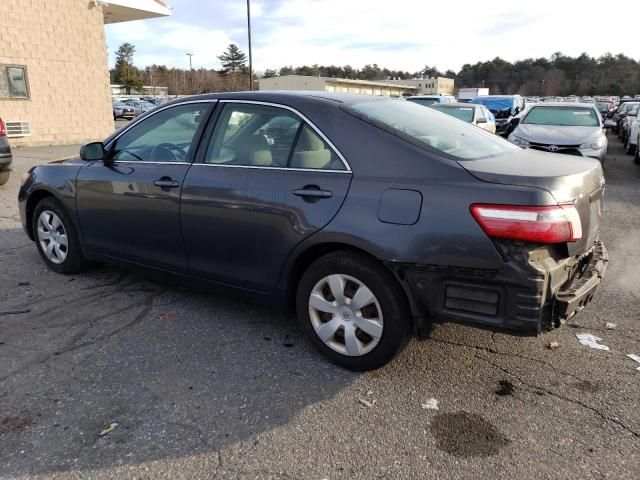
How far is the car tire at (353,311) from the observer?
294 cm

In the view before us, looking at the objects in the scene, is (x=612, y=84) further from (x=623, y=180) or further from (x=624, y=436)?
(x=624, y=436)

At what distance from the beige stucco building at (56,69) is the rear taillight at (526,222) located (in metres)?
17.0

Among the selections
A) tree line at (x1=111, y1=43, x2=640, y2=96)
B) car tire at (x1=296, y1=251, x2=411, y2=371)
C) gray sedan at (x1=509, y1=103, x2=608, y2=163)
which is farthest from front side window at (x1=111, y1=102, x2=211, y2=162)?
tree line at (x1=111, y1=43, x2=640, y2=96)

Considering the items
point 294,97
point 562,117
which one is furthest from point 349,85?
point 294,97

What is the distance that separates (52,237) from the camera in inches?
191

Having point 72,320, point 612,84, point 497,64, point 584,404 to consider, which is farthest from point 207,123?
point 497,64

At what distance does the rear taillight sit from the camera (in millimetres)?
2535

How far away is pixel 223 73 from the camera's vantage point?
99250mm

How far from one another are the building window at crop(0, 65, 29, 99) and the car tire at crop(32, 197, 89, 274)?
519 inches

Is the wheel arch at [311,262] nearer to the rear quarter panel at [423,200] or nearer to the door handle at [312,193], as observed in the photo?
the rear quarter panel at [423,200]

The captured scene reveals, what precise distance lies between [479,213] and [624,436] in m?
1.35

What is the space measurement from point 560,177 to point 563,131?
8699mm

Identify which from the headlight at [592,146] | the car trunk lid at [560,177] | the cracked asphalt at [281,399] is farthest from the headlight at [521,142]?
the car trunk lid at [560,177]

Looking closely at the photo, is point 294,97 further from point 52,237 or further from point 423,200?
point 52,237
